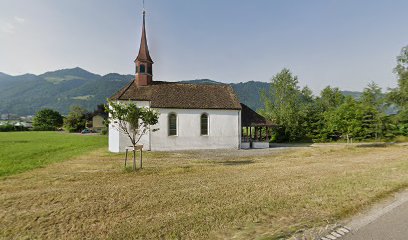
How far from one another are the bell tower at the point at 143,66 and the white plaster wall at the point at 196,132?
474 centimetres

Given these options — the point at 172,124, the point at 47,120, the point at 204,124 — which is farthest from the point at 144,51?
the point at 47,120

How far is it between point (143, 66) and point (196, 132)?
32.8ft

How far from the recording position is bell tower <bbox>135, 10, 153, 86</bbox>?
26.0 metres

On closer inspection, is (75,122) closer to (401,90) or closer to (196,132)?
(196,132)

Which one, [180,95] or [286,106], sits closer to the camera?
[180,95]

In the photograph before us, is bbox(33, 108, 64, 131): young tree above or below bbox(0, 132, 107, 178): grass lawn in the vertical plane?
above

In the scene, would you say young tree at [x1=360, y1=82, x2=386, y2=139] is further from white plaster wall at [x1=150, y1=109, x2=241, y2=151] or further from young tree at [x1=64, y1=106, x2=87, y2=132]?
young tree at [x1=64, y1=106, x2=87, y2=132]

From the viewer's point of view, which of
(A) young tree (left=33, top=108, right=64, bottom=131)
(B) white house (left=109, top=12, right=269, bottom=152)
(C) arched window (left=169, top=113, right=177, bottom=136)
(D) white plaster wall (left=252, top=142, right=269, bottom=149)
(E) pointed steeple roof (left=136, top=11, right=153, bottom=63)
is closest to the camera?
(B) white house (left=109, top=12, right=269, bottom=152)

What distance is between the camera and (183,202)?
7.61 m

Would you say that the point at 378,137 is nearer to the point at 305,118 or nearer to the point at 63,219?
the point at 305,118

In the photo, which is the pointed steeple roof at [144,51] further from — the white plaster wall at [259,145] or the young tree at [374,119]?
the young tree at [374,119]

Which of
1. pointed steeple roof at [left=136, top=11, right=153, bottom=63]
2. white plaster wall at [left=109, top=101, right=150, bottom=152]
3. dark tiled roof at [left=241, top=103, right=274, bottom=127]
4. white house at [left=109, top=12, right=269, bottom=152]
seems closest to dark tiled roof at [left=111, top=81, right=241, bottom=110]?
white house at [left=109, top=12, right=269, bottom=152]

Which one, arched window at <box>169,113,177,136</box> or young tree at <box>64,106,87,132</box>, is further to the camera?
young tree at <box>64,106,87,132</box>

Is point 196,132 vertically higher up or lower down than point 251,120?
lower down
